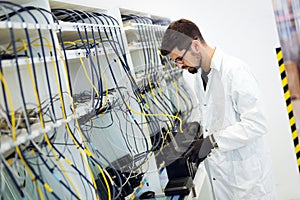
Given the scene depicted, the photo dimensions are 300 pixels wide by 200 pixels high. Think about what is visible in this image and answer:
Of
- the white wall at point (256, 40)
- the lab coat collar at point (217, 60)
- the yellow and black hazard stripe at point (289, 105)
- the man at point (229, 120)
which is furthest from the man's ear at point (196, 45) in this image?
the white wall at point (256, 40)

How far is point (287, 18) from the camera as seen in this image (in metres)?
2.83

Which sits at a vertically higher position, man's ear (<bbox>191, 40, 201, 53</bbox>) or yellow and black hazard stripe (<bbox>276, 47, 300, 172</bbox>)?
man's ear (<bbox>191, 40, 201, 53</bbox>)

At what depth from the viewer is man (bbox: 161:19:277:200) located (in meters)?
1.75

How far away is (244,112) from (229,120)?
14cm

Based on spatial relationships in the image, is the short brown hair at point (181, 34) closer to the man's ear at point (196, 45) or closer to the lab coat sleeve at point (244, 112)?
A: the man's ear at point (196, 45)

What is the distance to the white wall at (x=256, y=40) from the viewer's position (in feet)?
9.58

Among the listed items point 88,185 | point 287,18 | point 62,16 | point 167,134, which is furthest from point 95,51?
point 287,18

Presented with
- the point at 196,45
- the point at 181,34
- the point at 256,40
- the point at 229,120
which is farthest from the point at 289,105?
the point at 181,34

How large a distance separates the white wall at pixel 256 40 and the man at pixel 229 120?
3.79ft

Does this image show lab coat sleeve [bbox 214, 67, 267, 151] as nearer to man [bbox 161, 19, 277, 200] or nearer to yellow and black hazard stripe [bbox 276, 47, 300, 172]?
man [bbox 161, 19, 277, 200]

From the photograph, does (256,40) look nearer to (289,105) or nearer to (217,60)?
(289,105)

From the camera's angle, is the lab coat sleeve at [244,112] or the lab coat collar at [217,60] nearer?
the lab coat sleeve at [244,112]

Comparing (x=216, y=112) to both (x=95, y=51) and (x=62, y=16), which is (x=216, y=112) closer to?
(x=95, y=51)

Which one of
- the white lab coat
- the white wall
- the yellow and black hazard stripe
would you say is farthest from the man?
the white wall
